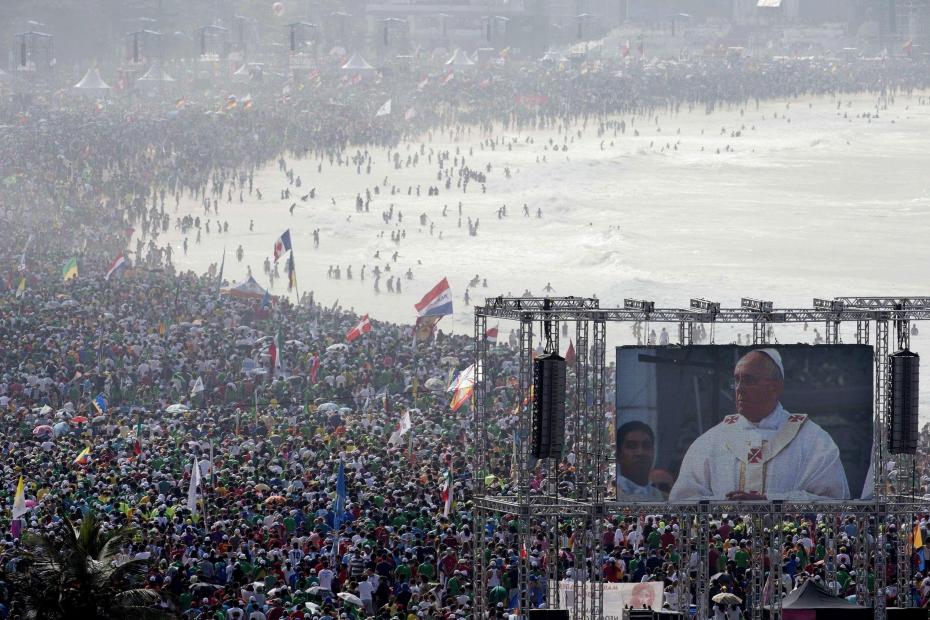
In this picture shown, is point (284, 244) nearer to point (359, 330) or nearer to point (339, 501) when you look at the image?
point (359, 330)

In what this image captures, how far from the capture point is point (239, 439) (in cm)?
3434

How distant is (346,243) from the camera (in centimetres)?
6488

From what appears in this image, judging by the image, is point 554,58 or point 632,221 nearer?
point 632,221

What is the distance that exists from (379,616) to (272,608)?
5.35 ft

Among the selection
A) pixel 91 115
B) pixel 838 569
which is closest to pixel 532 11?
pixel 91 115

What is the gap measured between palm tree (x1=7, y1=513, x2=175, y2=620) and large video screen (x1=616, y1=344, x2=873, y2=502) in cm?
757

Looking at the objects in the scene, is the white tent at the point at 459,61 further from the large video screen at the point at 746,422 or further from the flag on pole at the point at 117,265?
the large video screen at the point at 746,422

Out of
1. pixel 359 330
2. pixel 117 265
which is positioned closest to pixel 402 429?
pixel 359 330

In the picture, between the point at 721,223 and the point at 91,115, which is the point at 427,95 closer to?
the point at 91,115

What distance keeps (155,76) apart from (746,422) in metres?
89.7

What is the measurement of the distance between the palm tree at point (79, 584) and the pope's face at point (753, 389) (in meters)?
8.87

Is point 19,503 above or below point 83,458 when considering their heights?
above

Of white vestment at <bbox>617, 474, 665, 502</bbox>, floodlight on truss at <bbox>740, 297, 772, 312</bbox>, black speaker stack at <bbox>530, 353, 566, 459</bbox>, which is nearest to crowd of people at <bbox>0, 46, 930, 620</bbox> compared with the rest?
white vestment at <bbox>617, 474, 665, 502</bbox>

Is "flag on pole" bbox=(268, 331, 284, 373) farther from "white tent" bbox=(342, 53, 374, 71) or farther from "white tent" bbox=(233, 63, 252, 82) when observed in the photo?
"white tent" bbox=(233, 63, 252, 82)
